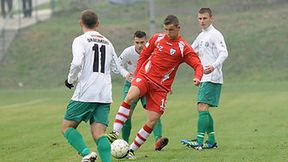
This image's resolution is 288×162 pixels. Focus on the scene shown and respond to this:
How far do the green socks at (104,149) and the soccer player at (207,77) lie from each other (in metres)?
3.07

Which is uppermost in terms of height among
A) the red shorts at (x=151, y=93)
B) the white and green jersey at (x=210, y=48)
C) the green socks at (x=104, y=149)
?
the white and green jersey at (x=210, y=48)

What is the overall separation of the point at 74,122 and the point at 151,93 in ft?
6.00

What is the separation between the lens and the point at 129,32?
133 ft

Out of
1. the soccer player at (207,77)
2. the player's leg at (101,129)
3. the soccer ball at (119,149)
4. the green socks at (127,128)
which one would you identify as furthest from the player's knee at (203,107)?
the player's leg at (101,129)

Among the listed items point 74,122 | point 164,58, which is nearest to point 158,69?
point 164,58

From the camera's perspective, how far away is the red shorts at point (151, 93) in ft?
39.2

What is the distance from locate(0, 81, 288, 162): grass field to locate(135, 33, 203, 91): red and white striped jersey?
46.5 inches

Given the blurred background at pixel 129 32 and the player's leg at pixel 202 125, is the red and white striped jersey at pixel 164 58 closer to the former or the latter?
the player's leg at pixel 202 125

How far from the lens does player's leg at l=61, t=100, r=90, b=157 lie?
10445 millimetres

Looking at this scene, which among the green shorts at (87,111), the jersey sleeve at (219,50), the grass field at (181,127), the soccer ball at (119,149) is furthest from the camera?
the jersey sleeve at (219,50)

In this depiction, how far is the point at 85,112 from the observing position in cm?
1047

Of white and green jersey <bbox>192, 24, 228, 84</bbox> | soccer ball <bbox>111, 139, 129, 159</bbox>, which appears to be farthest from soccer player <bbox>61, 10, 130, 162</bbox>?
white and green jersey <bbox>192, 24, 228, 84</bbox>

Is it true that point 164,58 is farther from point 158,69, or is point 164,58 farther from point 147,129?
point 147,129

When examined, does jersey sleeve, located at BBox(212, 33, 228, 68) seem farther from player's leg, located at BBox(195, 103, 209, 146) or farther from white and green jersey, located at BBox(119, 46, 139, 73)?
white and green jersey, located at BBox(119, 46, 139, 73)
